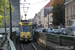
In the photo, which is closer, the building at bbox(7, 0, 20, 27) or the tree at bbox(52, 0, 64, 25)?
the tree at bbox(52, 0, 64, 25)

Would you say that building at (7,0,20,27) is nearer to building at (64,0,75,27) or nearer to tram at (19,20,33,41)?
building at (64,0,75,27)

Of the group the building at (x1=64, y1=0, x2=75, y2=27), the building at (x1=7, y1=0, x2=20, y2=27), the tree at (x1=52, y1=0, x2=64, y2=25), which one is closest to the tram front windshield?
the building at (x1=64, y1=0, x2=75, y2=27)

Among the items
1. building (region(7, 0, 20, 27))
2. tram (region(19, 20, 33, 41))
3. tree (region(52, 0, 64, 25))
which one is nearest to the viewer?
tram (region(19, 20, 33, 41))

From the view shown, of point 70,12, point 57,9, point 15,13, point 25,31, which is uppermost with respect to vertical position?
point 57,9

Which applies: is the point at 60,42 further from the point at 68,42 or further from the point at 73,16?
the point at 73,16

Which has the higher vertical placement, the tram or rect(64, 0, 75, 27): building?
rect(64, 0, 75, 27): building

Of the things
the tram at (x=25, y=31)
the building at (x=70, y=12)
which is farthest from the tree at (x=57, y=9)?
the tram at (x=25, y=31)

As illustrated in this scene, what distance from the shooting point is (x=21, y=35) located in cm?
1856

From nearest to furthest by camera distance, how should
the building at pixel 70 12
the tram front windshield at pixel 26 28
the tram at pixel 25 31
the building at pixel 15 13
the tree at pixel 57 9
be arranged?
the tram at pixel 25 31 < the tram front windshield at pixel 26 28 < the building at pixel 70 12 < the tree at pixel 57 9 < the building at pixel 15 13

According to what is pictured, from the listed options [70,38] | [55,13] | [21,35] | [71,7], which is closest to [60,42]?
[70,38]

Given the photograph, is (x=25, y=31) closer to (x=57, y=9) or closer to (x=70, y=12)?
(x=70, y=12)

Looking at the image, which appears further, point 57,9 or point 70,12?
point 57,9

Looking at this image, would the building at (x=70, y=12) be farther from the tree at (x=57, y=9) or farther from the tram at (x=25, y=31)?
the tram at (x=25, y=31)

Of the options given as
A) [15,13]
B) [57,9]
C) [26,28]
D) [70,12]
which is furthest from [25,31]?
[15,13]
